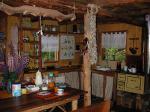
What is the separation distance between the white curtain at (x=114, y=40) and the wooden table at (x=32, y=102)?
3473 mm

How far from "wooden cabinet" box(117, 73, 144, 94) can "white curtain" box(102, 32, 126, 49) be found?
1130 mm

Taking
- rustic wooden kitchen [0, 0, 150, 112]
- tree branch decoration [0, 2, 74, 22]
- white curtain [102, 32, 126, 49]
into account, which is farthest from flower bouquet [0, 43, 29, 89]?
white curtain [102, 32, 126, 49]

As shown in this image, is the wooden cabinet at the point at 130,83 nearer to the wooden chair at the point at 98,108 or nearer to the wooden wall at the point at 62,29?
the wooden wall at the point at 62,29

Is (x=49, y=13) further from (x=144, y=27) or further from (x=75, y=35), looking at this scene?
(x=75, y=35)

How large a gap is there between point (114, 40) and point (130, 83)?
1.62 m

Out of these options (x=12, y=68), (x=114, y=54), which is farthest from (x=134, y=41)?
(x=12, y=68)

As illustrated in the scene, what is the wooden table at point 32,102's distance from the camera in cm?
230

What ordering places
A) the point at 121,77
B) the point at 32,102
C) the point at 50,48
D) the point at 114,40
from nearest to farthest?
the point at 32,102 → the point at 121,77 → the point at 50,48 → the point at 114,40

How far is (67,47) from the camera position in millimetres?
6547

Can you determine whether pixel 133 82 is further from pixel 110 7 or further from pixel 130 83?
pixel 110 7

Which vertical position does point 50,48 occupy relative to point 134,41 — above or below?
below

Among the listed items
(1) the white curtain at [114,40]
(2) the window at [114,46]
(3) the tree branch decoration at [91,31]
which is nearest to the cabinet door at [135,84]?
(2) the window at [114,46]

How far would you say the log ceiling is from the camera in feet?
11.0

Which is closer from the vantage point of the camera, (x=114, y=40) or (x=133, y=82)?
(x=133, y=82)
